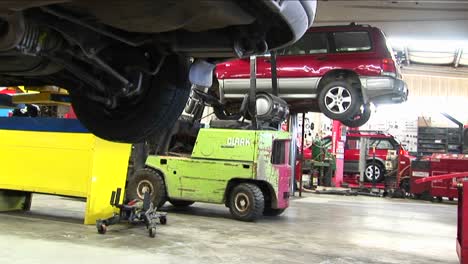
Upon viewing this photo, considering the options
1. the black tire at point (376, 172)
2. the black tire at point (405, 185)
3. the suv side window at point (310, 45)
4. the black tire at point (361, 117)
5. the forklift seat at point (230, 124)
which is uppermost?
the suv side window at point (310, 45)

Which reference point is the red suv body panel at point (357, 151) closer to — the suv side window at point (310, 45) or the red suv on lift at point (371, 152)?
the red suv on lift at point (371, 152)

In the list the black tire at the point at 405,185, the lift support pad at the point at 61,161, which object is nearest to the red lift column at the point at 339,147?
the black tire at the point at 405,185

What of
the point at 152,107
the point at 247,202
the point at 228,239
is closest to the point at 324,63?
the point at 247,202

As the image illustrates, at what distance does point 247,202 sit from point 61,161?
2623 mm

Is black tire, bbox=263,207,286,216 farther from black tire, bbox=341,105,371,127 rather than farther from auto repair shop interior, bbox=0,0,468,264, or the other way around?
black tire, bbox=341,105,371,127

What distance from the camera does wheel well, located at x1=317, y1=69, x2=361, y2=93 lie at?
23.4ft

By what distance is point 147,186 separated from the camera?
296 inches

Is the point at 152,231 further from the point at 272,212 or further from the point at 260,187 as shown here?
the point at 272,212

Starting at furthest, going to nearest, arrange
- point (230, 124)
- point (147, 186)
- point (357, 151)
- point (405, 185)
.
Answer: point (357, 151) → point (405, 185) → point (230, 124) → point (147, 186)

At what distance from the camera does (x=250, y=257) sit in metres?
4.57

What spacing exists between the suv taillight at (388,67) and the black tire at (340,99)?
51 centimetres

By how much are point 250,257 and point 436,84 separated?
751 inches

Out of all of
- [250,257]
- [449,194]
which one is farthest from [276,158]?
[449,194]

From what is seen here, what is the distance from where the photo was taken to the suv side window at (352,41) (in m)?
7.36
